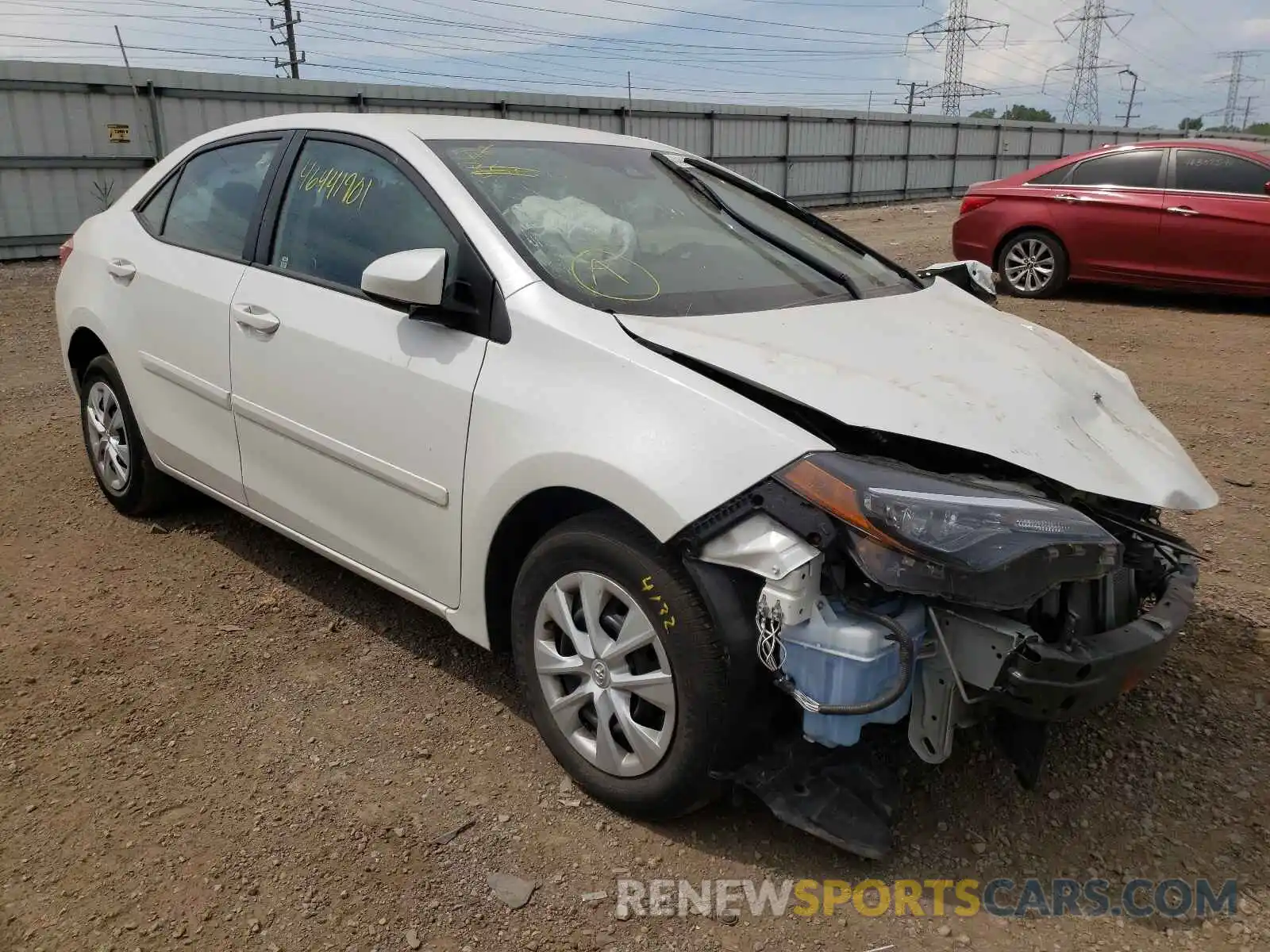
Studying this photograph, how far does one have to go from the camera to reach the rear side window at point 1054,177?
997cm

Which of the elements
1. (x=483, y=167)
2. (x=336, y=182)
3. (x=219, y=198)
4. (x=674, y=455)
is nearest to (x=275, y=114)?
(x=219, y=198)

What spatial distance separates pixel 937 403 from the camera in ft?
8.01

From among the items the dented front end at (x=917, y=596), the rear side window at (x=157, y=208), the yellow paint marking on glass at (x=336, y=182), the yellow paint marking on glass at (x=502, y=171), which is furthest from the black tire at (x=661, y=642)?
the rear side window at (x=157, y=208)

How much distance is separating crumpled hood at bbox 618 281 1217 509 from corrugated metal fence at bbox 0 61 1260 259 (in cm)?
1248

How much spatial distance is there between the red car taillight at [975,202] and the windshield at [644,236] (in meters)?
7.48

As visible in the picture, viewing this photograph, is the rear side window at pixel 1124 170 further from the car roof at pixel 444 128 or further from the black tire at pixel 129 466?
the black tire at pixel 129 466

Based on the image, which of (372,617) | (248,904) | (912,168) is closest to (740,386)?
(248,904)

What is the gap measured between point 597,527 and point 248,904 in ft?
3.87

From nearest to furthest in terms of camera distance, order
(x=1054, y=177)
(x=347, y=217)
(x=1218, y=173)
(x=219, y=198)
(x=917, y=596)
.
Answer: (x=917, y=596), (x=347, y=217), (x=219, y=198), (x=1218, y=173), (x=1054, y=177)

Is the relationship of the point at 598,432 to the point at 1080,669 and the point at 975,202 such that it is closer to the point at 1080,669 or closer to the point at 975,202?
the point at 1080,669

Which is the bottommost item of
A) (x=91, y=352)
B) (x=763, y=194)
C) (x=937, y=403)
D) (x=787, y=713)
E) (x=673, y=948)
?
(x=673, y=948)

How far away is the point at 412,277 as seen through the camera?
2662 mm

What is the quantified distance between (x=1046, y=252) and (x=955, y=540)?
8950mm

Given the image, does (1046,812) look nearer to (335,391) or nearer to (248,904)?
(248,904)
